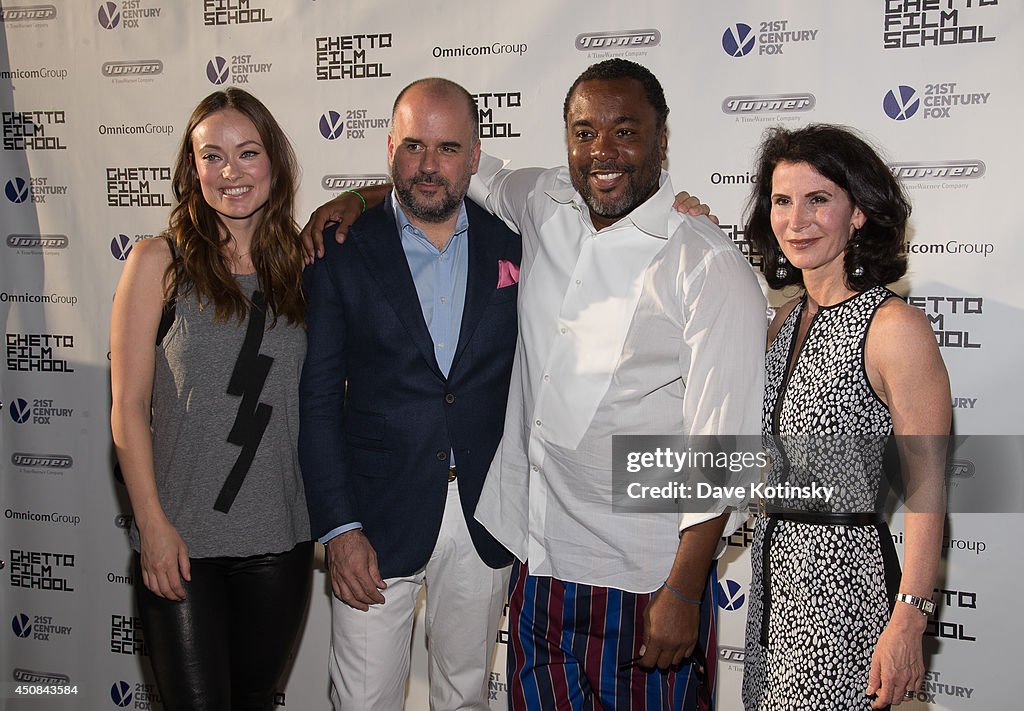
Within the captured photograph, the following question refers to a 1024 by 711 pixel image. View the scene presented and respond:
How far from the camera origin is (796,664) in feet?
6.24

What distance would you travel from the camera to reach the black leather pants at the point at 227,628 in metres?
2.15

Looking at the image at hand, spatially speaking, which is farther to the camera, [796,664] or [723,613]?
[723,613]

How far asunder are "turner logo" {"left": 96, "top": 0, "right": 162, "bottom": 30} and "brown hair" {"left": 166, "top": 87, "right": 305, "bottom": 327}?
1473mm

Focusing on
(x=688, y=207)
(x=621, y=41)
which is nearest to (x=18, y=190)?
(x=621, y=41)

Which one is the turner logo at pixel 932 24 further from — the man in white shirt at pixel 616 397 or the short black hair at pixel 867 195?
the man in white shirt at pixel 616 397

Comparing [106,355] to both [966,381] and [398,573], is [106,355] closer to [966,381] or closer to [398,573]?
[398,573]

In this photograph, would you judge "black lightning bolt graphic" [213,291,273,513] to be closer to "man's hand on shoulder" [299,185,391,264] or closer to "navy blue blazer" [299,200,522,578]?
"navy blue blazer" [299,200,522,578]

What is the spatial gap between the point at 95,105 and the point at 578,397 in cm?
262

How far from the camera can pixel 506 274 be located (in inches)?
91.6

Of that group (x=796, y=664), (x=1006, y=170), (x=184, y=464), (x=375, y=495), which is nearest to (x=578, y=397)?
(x=375, y=495)

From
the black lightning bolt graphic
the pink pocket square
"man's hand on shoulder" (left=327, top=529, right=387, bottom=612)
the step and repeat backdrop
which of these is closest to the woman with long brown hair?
the black lightning bolt graphic

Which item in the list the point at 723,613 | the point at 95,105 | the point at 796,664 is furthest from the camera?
the point at 95,105

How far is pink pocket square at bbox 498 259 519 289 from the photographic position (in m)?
2.31

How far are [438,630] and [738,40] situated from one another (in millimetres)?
2133
